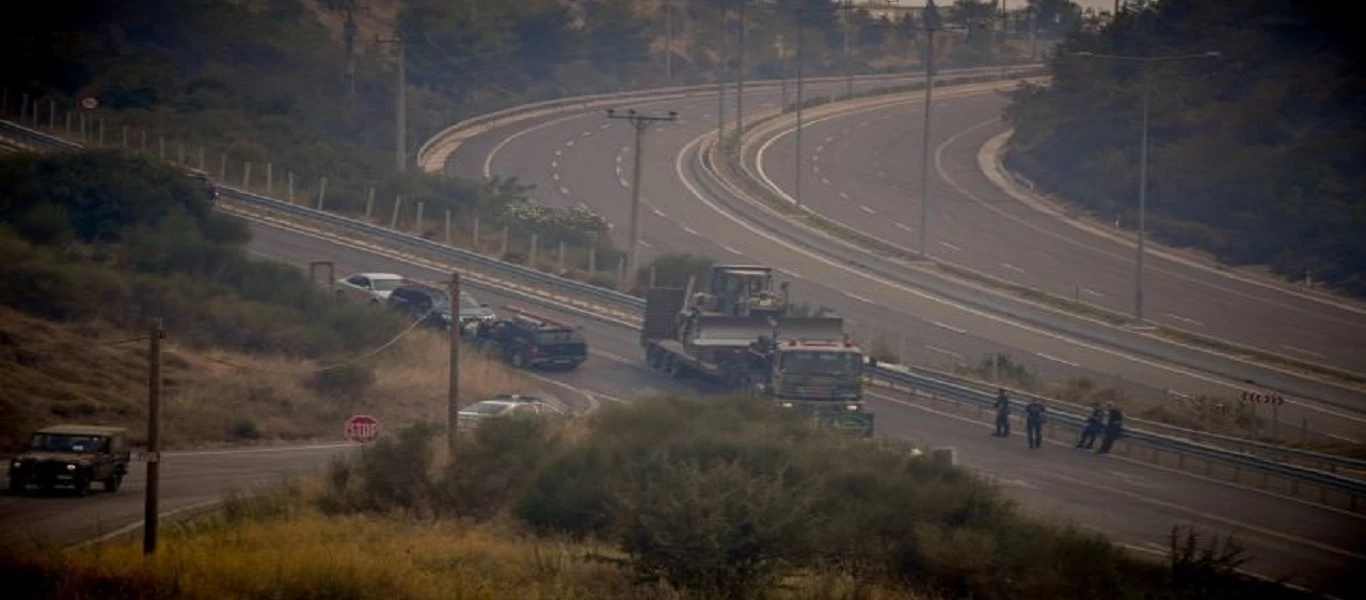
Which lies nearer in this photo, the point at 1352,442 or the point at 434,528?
the point at 434,528

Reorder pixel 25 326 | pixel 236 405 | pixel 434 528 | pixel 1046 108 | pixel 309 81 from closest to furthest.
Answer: pixel 434 528
pixel 236 405
pixel 25 326
pixel 1046 108
pixel 309 81

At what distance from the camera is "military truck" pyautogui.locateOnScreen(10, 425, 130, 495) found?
1315 inches

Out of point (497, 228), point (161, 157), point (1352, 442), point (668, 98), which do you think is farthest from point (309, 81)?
point (1352, 442)

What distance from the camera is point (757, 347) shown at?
149 ft

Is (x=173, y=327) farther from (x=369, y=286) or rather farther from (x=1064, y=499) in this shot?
(x=1064, y=499)

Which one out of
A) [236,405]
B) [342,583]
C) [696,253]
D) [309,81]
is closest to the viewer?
[342,583]

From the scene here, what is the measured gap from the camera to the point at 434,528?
95.4 ft

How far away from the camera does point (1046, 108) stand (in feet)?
323

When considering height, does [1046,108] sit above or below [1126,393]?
above

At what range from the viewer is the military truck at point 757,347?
4228cm

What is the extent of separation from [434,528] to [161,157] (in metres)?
50.2

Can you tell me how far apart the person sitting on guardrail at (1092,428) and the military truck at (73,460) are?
63.3 ft

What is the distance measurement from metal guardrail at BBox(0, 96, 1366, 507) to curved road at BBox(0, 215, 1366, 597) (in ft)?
1.79

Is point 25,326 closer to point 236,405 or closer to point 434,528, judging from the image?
point 236,405
